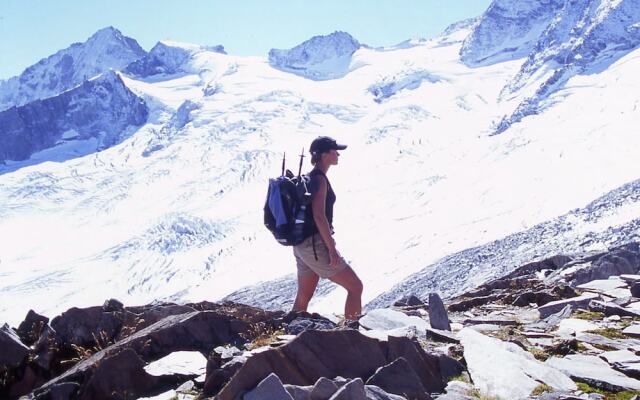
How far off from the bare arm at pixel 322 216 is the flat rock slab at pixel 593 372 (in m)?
2.91

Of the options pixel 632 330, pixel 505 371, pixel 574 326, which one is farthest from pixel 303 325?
pixel 632 330

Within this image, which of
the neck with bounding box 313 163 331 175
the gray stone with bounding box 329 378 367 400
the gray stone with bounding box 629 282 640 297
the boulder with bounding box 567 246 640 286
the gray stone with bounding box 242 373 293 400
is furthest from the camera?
the boulder with bounding box 567 246 640 286

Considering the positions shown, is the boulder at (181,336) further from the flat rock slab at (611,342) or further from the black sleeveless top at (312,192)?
the flat rock slab at (611,342)

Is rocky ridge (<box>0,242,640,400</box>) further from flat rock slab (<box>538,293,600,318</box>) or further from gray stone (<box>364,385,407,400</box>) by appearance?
flat rock slab (<box>538,293,600,318</box>)

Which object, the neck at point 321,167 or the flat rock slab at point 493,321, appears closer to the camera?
the neck at point 321,167

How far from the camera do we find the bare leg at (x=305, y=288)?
31.2ft

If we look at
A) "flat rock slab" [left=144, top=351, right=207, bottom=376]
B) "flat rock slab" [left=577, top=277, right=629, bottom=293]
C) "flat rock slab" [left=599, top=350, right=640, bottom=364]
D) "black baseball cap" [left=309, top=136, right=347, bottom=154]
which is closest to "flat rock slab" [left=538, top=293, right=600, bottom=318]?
"flat rock slab" [left=577, top=277, right=629, bottom=293]

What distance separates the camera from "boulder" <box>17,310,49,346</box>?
27.5 feet

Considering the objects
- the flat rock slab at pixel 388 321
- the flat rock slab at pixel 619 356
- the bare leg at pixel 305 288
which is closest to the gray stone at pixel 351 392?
the flat rock slab at pixel 388 321

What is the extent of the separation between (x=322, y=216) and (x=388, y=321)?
1548 mm

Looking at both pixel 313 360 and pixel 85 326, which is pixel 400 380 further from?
pixel 85 326

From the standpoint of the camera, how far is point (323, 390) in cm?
548

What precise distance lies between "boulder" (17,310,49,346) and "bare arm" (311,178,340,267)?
3.49 meters

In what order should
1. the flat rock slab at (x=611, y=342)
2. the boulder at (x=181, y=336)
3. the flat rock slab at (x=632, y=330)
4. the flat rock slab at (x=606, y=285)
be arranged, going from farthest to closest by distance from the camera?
the flat rock slab at (x=606, y=285), the flat rock slab at (x=632, y=330), the flat rock slab at (x=611, y=342), the boulder at (x=181, y=336)
